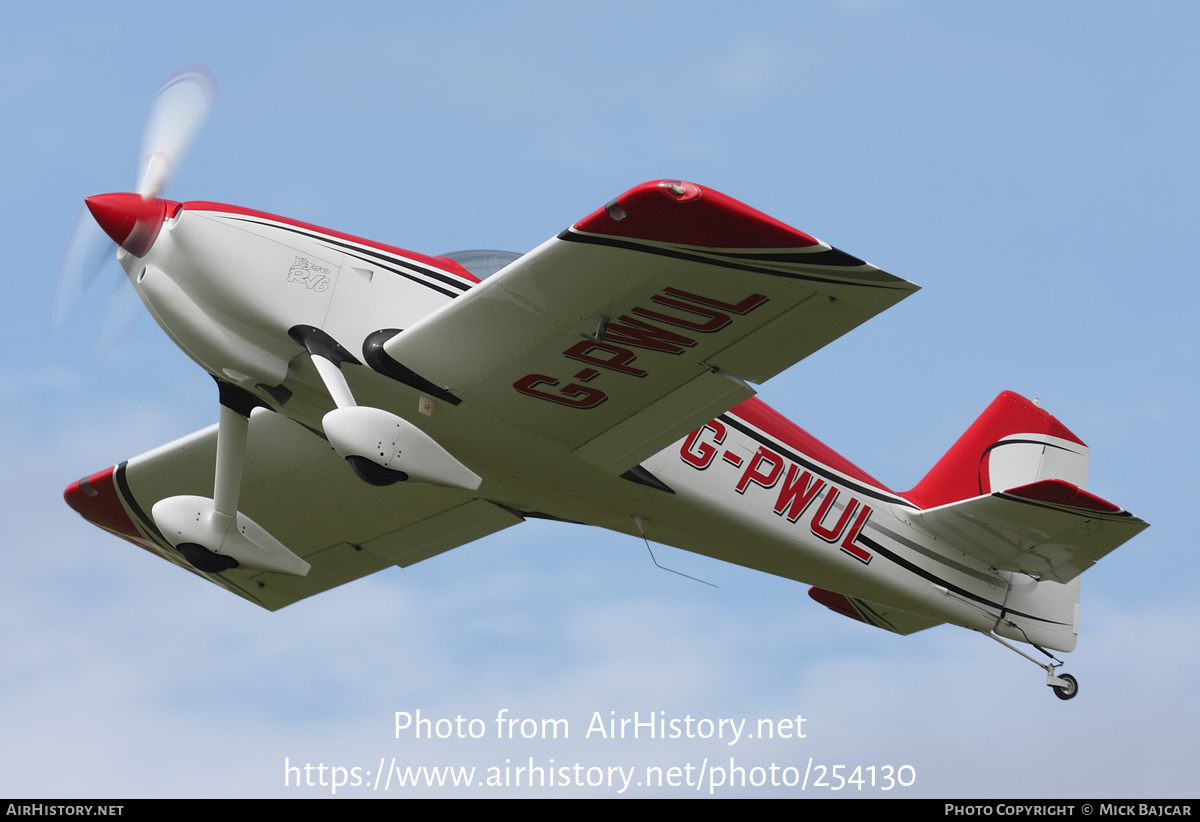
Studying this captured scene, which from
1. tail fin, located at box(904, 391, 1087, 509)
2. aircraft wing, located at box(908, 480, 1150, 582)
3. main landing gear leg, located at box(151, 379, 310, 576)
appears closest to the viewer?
main landing gear leg, located at box(151, 379, 310, 576)

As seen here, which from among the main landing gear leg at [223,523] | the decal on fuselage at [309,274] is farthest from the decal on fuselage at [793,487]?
the main landing gear leg at [223,523]

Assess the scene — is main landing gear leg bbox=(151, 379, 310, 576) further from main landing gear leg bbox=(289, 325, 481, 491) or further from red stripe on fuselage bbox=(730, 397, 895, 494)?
red stripe on fuselage bbox=(730, 397, 895, 494)

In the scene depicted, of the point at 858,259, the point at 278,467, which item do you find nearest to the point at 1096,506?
the point at 858,259

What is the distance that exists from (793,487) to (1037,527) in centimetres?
223

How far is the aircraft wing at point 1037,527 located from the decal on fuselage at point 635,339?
149 inches

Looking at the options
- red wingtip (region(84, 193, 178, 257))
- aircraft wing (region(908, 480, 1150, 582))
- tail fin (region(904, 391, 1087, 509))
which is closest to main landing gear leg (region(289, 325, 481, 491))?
red wingtip (region(84, 193, 178, 257))

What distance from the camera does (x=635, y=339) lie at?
30.1 feet

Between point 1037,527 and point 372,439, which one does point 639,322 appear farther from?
point 1037,527

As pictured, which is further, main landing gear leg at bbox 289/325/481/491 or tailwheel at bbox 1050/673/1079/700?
tailwheel at bbox 1050/673/1079/700

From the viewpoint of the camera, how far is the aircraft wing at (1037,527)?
11.1 meters

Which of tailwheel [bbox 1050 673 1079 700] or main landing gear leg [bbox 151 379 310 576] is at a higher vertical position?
tailwheel [bbox 1050 673 1079 700]

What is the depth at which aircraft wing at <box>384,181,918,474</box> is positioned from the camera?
27.1ft

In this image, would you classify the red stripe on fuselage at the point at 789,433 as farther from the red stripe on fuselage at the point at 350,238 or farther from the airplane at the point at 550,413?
the red stripe on fuselage at the point at 350,238

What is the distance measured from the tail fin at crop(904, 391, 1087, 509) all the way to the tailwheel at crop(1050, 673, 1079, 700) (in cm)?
194
